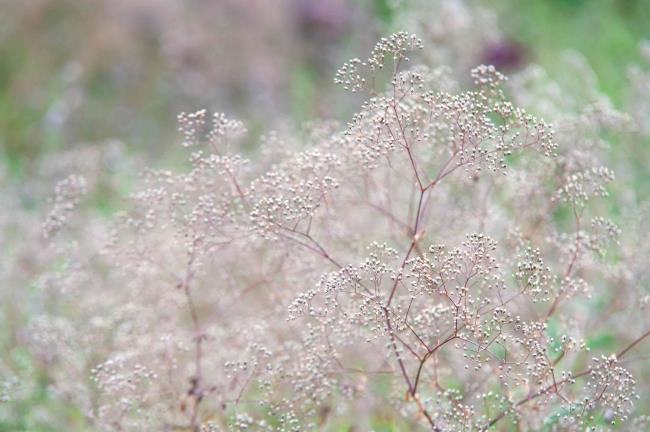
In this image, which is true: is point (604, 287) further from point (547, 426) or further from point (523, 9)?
point (523, 9)

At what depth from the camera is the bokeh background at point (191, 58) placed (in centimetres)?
679

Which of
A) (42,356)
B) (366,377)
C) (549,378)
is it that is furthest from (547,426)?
(42,356)

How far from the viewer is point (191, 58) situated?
801cm

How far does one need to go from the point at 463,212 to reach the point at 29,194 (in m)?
3.87

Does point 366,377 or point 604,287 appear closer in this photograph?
point 366,377

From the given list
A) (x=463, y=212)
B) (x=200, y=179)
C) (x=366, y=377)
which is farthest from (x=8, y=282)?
(x=463, y=212)

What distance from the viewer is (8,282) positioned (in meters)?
3.90

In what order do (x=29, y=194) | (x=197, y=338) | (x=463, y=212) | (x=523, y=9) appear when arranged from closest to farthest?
1. (x=197, y=338)
2. (x=463, y=212)
3. (x=29, y=194)
4. (x=523, y=9)

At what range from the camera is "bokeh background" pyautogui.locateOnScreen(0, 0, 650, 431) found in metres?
6.79

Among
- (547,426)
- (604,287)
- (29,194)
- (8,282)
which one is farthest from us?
(29,194)

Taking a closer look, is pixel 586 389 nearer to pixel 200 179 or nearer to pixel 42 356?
pixel 200 179

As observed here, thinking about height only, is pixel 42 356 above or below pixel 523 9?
below

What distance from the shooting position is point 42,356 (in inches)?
124

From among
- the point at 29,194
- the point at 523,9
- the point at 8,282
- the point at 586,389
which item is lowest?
the point at 586,389
